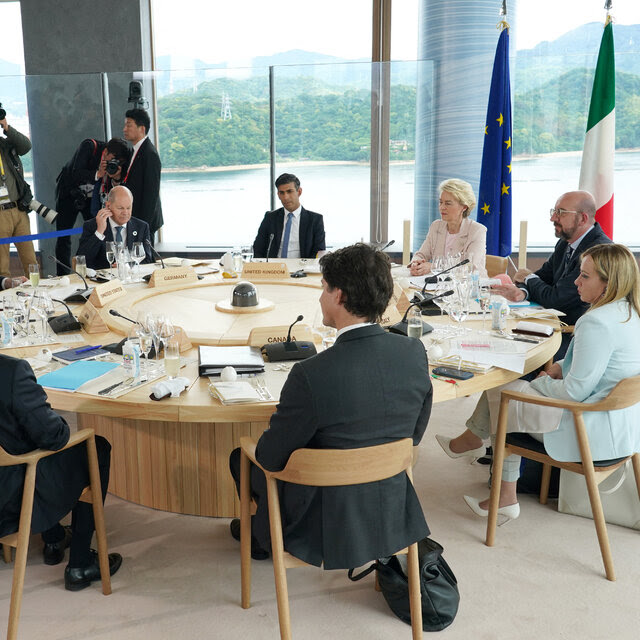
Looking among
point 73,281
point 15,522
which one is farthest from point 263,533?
point 73,281

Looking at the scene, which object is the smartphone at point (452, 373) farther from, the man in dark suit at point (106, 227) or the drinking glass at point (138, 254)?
the man in dark suit at point (106, 227)

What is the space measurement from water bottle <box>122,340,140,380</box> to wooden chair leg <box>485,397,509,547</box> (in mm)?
1500

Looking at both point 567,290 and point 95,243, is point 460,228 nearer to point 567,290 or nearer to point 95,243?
point 567,290

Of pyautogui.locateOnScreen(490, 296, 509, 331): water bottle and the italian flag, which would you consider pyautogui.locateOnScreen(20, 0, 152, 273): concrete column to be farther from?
pyautogui.locateOnScreen(490, 296, 509, 331): water bottle

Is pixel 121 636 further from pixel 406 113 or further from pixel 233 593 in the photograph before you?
pixel 406 113

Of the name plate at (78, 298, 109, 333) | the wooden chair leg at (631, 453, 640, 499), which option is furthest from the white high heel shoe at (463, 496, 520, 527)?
the name plate at (78, 298, 109, 333)

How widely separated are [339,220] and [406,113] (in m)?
1.23

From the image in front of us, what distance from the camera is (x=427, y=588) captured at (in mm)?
2549

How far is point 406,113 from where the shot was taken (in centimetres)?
684

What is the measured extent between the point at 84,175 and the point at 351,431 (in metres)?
5.58

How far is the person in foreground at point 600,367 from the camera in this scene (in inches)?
110

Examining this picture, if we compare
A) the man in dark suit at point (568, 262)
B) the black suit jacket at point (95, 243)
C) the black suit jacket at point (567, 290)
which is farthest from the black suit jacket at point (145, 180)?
the black suit jacket at point (567, 290)

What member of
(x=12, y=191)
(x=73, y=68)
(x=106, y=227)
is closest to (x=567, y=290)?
(x=106, y=227)

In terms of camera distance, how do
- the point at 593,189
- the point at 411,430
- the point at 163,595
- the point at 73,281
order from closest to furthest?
the point at 411,430 < the point at 163,595 < the point at 73,281 < the point at 593,189
